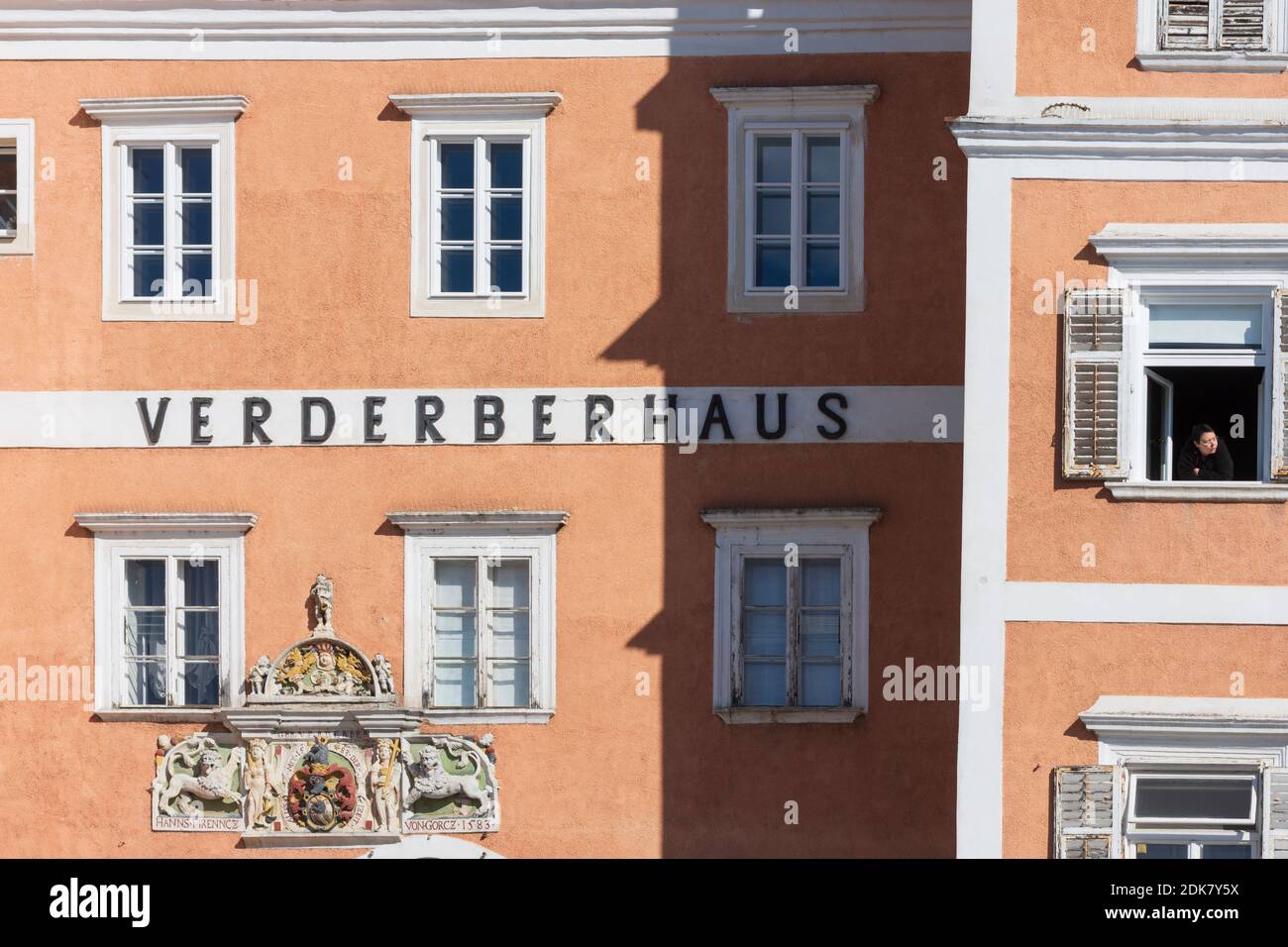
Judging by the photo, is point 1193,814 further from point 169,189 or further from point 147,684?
point 169,189

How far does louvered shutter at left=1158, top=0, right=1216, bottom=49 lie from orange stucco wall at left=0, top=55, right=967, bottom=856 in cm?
205

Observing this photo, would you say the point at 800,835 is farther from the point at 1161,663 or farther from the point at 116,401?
the point at 116,401

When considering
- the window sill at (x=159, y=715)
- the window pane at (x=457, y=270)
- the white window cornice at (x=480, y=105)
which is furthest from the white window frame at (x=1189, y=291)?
the window sill at (x=159, y=715)

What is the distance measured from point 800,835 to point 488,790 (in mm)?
2453

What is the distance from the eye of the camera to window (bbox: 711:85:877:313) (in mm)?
13812

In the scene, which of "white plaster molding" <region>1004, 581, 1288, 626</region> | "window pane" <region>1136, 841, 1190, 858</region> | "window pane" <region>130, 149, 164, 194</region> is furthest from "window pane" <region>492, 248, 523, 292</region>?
A: "window pane" <region>1136, 841, 1190, 858</region>

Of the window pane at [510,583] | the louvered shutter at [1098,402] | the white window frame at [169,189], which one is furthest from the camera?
the white window frame at [169,189]

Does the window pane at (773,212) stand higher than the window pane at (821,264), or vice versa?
the window pane at (773,212)

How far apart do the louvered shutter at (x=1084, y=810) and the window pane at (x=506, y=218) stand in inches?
233

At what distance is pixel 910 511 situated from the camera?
13.7m

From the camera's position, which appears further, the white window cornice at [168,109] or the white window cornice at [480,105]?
the white window cornice at [168,109]

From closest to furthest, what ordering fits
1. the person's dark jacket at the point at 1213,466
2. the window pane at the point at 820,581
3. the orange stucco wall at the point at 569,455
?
the person's dark jacket at the point at 1213,466 < the orange stucco wall at the point at 569,455 < the window pane at the point at 820,581

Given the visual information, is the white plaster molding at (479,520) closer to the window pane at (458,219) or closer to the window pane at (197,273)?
the window pane at (458,219)

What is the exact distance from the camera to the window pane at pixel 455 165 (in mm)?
14219
